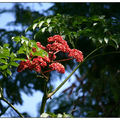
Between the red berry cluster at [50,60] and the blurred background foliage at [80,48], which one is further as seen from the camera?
the blurred background foliage at [80,48]

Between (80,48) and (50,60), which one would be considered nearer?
(50,60)

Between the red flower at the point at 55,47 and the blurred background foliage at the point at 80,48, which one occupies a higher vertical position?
the red flower at the point at 55,47

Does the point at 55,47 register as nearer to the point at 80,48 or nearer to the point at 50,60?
the point at 50,60

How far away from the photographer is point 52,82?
1.36m

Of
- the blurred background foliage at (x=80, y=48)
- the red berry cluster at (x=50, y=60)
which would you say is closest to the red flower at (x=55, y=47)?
the red berry cluster at (x=50, y=60)

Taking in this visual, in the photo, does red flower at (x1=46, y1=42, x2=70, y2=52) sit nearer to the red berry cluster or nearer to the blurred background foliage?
the red berry cluster

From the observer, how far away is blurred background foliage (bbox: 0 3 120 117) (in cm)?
112

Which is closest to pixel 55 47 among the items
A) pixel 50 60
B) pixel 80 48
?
pixel 50 60

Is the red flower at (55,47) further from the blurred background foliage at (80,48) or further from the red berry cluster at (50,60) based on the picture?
the blurred background foliage at (80,48)

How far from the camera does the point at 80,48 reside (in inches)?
52.0

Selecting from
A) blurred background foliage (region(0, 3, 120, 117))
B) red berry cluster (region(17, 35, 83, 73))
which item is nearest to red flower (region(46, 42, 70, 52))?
red berry cluster (region(17, 35, 83, 73))

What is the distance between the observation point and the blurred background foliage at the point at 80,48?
1.12 m

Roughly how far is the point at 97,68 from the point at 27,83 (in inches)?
32.6

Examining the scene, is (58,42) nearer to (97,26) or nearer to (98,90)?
(97,26)
